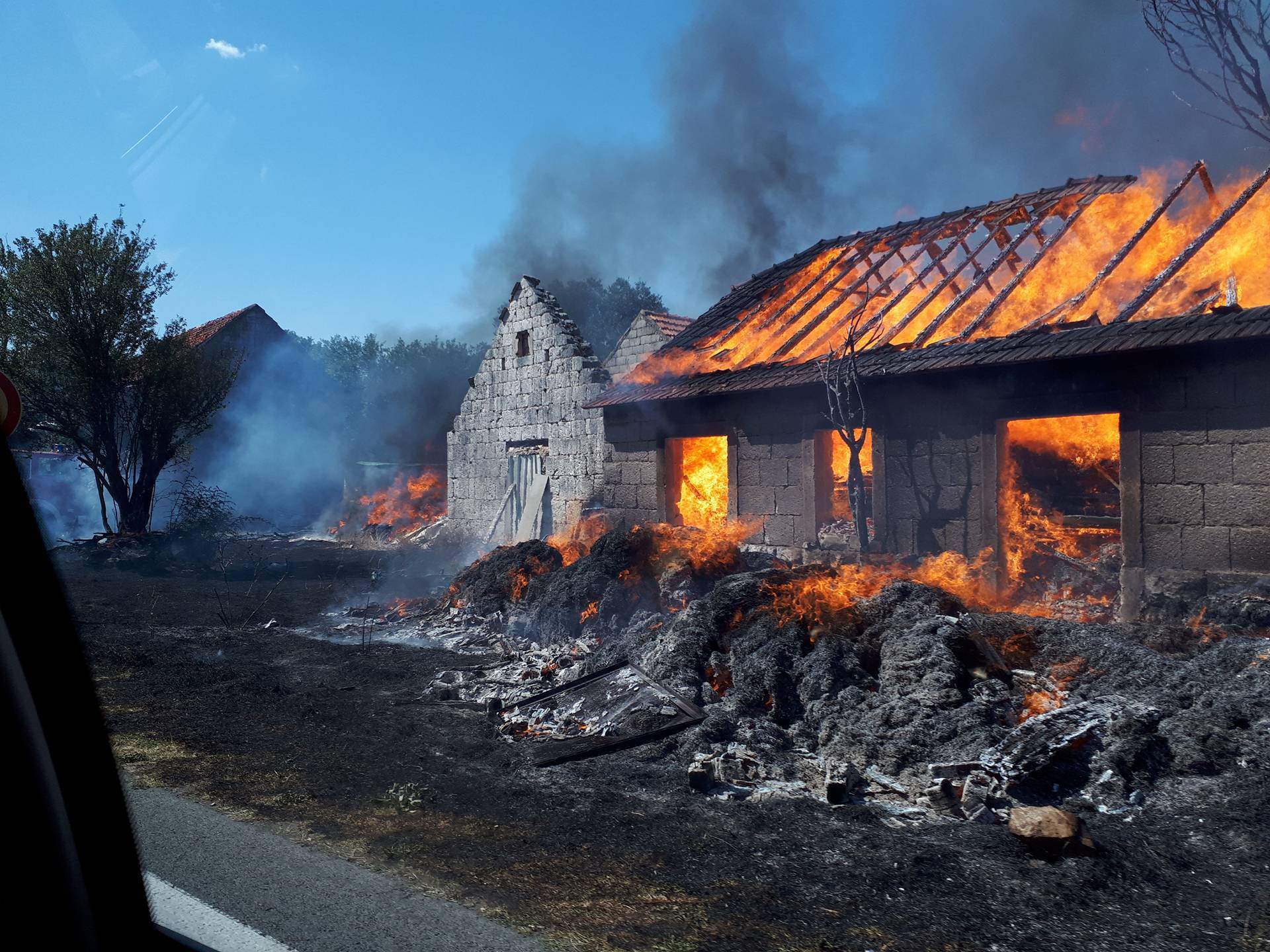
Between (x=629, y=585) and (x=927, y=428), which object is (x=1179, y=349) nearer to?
Result: (x=927, y=428)

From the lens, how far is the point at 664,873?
14.1 ft

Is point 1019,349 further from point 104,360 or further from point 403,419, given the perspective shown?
point 403,419

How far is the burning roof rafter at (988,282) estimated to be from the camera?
33.0ft

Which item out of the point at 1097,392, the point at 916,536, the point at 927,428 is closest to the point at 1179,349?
the point at 1097,392

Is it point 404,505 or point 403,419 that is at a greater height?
point 403,419

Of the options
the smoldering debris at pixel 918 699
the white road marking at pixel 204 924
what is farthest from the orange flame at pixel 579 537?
the white road marking at pixel 204 924

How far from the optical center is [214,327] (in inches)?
1406

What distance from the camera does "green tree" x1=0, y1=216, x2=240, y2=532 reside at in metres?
20.7

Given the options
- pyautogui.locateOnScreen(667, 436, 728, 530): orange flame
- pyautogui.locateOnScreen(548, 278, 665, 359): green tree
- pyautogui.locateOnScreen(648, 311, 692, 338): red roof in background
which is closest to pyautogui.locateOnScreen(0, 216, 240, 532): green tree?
pyautogui.locateOnScreen(648, 311, 692, 338): red roof in background

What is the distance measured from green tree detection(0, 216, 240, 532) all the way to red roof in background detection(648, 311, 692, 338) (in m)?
12.3

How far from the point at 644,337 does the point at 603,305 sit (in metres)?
37.3

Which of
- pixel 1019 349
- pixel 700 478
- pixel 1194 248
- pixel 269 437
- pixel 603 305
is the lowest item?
pixel 700 478

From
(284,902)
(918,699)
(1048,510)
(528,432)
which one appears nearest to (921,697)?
(918,699)

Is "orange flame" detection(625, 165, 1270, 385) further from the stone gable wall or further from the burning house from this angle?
the stone gable wall
